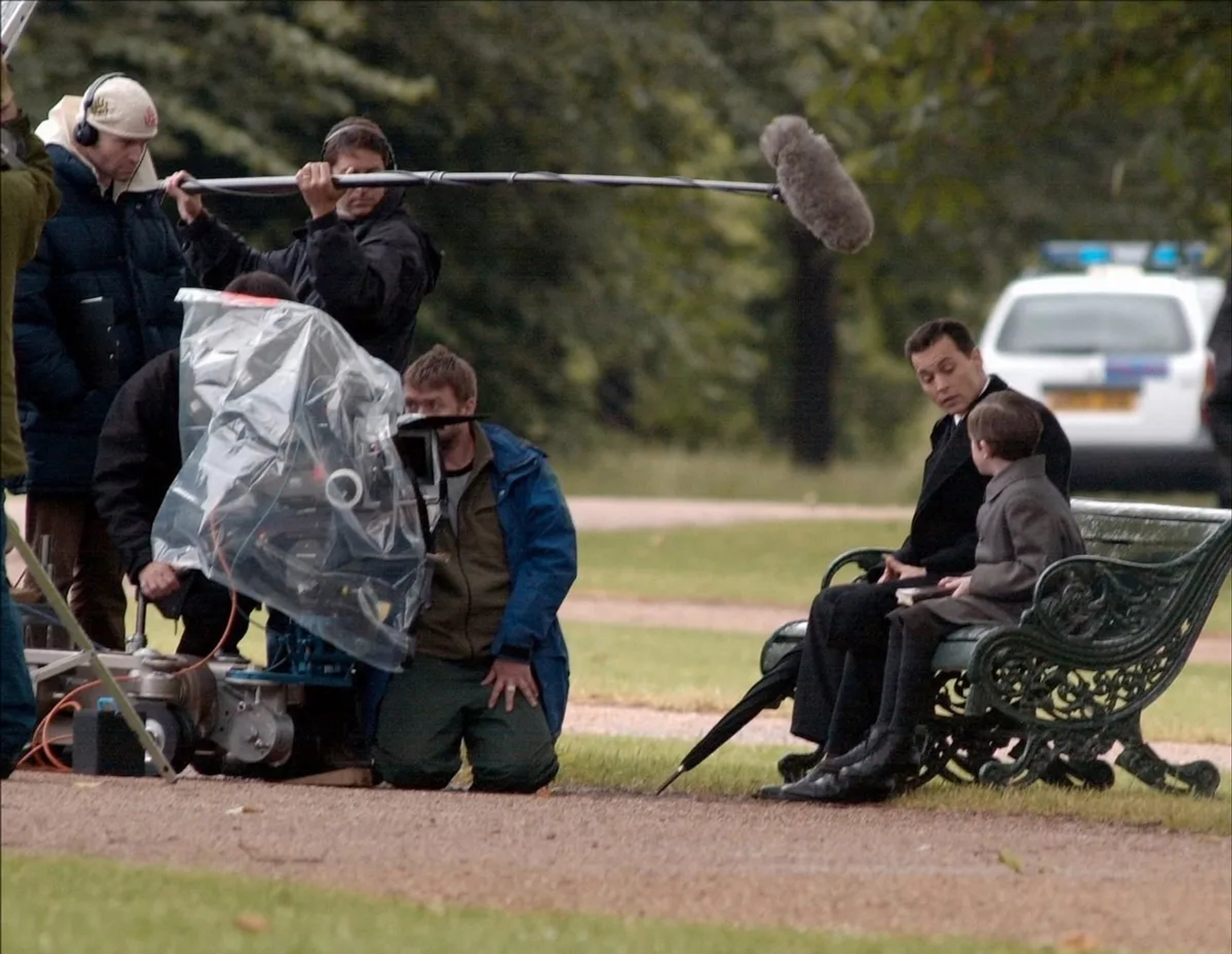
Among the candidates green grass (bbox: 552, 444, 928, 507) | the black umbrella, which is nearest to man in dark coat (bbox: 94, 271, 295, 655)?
the black umbrella

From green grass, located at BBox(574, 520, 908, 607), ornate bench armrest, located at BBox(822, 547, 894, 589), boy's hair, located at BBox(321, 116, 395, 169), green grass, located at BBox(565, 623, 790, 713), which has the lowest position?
green grass, located at BBox(574, 520, 908, 607)

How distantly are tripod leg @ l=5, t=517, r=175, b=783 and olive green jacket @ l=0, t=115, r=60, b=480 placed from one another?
0.30 m

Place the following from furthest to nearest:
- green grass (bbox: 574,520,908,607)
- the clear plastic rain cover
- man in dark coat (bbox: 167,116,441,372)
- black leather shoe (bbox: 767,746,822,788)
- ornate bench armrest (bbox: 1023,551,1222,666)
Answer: green grass (bbox: 574,520,908,607) → black leather shoe (bbox: 767,746,822,788) → man in dark coat (bbox: 167,116,441,372) → ornate bench armrest (bbox: 1023,551,1222,666) → the clear plastic rain cover

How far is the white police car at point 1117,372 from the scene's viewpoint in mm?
22000

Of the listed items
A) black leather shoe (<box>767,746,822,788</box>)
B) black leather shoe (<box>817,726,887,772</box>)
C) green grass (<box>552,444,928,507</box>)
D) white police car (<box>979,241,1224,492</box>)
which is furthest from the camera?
green grass (<box>552,444,928,507</box>)

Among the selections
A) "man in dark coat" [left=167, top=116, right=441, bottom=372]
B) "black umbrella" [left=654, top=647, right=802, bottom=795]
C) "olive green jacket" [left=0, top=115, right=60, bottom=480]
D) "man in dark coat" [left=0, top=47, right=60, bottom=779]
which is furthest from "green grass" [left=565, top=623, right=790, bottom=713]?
"olive green jacket" [left=0, top=115, right=60, bottom=480]

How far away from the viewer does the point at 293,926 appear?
509cm

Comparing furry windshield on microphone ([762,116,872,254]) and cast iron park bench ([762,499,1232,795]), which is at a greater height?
furry windshield on microphone ([762,116,872,254])

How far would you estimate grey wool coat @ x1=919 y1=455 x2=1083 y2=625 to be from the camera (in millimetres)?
7656

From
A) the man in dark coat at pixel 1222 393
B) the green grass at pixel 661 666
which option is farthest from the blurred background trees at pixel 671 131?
the man in dark coat at pixel 1222 393

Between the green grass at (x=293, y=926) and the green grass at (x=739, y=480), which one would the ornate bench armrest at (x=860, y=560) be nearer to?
the green grass at (x=293, y=926)

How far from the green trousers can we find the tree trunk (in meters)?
26.5

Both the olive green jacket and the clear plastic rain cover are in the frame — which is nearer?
the olive green jacket

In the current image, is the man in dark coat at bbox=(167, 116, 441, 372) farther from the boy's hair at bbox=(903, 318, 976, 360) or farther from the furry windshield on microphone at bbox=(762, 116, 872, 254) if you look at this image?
the boy's hair at bbox=(903, 318, 976, 360)
